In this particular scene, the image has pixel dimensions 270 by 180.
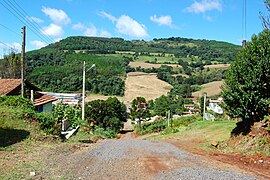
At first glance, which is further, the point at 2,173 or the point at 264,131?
the point at 264,131

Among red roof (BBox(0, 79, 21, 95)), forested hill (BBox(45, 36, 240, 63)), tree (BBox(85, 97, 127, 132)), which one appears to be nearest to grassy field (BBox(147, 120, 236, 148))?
red roof (BBox(0, 79, 21, 95))

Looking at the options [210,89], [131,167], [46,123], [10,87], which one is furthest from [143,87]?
[131,167]

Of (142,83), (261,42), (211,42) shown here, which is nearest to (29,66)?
(142,83)

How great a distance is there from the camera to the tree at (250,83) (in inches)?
551

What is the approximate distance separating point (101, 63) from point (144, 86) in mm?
22568

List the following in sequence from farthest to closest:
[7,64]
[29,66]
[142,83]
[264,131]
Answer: [142,83] < [29,66] < [7,64] < [264,131]

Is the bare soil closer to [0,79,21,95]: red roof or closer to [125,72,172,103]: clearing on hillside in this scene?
[0,79,21,95]: red roof

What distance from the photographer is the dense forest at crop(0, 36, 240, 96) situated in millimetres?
91500

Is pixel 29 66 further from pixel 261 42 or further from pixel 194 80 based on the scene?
pixel 261 42

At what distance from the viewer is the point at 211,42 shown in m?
183

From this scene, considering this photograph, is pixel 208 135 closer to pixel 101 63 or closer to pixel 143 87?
pixel 143 87

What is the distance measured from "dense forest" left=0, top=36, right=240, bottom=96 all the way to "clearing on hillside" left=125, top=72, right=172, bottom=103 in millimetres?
2666

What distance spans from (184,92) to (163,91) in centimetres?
715

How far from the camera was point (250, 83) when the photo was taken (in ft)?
46.1
